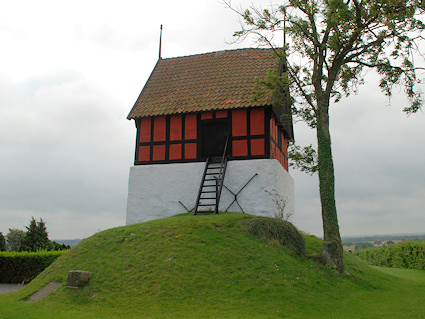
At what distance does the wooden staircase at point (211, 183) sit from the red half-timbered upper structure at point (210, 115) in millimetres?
539

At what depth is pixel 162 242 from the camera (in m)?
12.5

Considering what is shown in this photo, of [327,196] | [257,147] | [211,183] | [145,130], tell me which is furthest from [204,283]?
[145,130]

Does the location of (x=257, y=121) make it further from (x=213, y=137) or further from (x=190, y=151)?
(x=190, y=151)

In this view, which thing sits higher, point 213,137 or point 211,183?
point 213,137

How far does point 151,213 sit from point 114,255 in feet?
19.3

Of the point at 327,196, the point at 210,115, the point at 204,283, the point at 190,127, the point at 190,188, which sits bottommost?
the point at 204,283

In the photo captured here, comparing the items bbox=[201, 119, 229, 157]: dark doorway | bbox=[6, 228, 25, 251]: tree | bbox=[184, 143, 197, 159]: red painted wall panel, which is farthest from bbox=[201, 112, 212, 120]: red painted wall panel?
bbox=[6, 228, 25, 251]: tree

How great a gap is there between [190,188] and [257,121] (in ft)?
13.3

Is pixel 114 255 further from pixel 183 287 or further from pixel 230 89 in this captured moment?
pixel 230 89

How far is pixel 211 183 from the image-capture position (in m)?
17.3

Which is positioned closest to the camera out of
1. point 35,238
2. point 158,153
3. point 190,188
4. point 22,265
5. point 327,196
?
point 327,196

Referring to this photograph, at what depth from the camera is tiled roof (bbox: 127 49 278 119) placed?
59.2ft

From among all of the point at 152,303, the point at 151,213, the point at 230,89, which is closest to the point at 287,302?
the point at 152,303

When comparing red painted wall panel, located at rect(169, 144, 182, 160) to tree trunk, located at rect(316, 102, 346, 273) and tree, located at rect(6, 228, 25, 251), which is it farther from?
tree, located at rect(6, 228, 25, 251)
